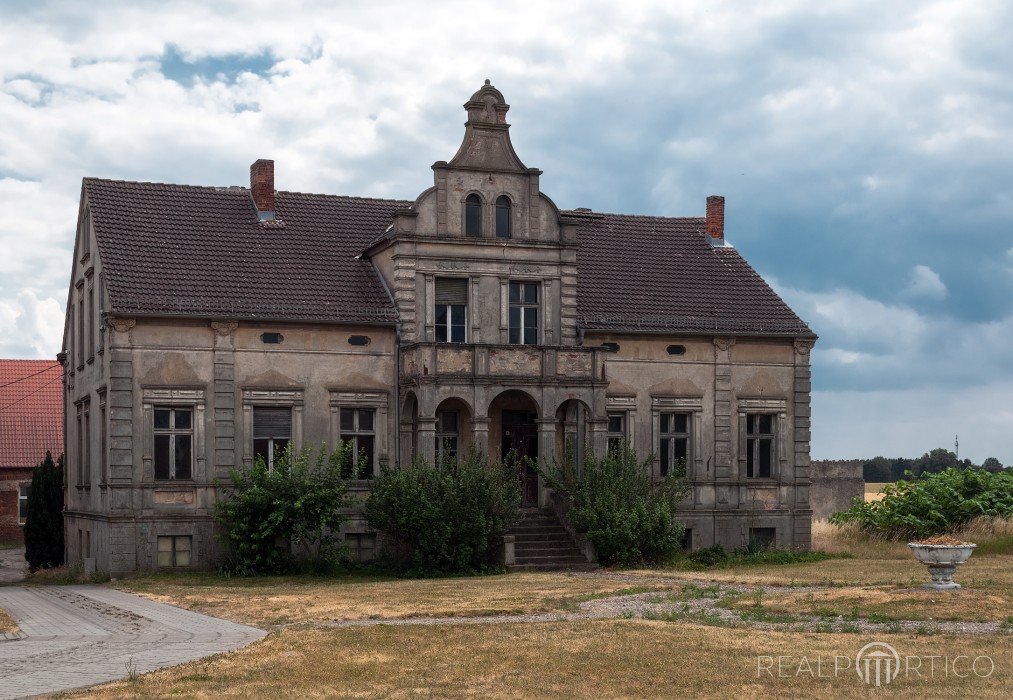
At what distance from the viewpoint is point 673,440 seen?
1561 inches

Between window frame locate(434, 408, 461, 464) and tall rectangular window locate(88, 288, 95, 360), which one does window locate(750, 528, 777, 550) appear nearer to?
window frame locate(434, 408, 461, 464)

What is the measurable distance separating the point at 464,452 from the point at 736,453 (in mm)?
8313

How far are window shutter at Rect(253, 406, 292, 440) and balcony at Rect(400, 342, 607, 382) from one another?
3217 millimetres

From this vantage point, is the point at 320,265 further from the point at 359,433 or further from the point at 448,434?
the point at 448,434

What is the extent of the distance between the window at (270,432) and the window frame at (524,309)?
6.27m

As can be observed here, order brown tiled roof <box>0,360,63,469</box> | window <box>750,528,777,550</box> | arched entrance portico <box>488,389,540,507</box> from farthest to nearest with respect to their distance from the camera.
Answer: brown tiled roof <box>0,360,63,469</box> < window <box>750,528,777,550</box> < arched entrance portico <box>488,389,540,507</box>

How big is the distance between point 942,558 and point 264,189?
73.2ft

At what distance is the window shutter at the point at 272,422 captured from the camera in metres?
35.6

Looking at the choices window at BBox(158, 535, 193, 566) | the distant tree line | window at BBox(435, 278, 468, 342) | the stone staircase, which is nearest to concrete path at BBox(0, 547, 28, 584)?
window at BBox(158, 535, 193, 566)

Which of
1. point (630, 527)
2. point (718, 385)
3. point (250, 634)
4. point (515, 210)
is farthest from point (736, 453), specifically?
point (250, 634)

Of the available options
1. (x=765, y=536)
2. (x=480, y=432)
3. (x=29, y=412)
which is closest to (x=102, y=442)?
(x=480, y=432)

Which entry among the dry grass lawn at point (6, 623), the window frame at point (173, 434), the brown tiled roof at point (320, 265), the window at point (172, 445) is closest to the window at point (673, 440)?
the brown tiled roof at point (320, 265)

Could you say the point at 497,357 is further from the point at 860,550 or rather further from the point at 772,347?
the point at 860,550

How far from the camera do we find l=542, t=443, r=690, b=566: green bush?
113 ft
